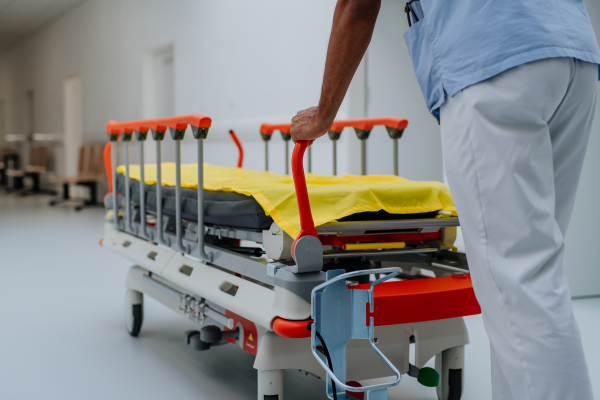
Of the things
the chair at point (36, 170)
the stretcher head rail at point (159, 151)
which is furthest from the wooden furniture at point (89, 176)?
the stretcher head rail at point (159, 151)

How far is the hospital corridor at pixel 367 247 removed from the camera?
959 mm

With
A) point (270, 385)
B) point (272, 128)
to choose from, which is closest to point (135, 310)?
point (272, 128)

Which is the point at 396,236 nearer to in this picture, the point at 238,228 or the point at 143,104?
the point at 238,228

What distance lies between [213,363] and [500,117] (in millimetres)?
1582

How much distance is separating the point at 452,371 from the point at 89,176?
26.1 ft

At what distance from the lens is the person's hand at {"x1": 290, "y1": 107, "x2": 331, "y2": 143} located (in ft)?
4.10

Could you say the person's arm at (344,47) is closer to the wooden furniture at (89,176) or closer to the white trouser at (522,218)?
the white trouser at (522,218)

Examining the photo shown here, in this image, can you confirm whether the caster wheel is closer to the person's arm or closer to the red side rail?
the red side rail

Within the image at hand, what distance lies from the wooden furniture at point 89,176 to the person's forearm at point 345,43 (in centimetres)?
798

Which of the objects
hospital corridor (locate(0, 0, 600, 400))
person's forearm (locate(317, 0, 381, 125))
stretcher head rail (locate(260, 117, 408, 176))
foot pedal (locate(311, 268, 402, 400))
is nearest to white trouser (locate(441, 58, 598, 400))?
hospital corridor (locate(0, 0, 600, 400))

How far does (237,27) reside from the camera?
→ 5613mm

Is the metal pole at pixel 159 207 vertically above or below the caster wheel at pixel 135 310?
above

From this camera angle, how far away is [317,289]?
1.29 m

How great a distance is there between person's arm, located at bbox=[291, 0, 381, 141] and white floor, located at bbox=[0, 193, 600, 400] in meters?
1.07
